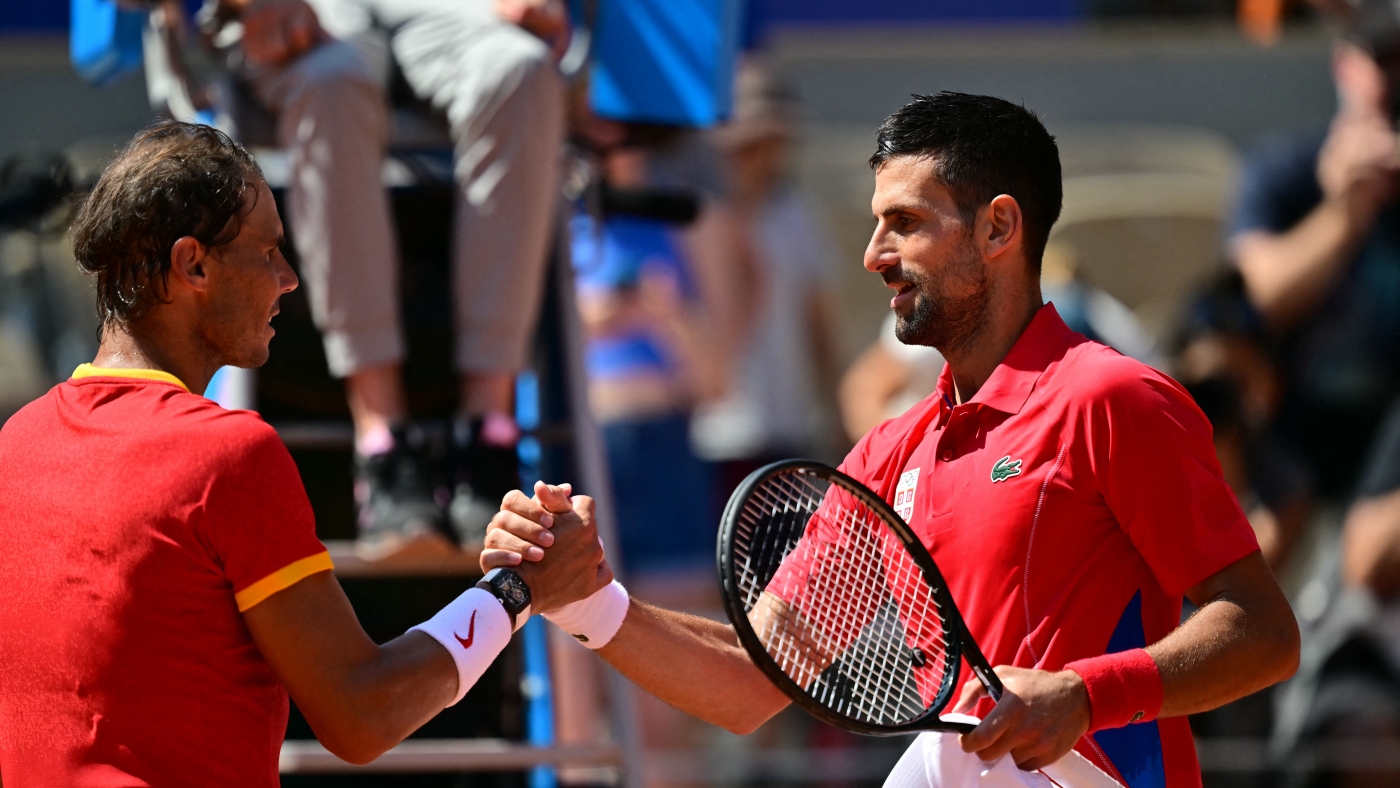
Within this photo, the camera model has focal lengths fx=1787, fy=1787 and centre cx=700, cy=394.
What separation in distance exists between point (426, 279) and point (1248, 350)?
2883 millimetres

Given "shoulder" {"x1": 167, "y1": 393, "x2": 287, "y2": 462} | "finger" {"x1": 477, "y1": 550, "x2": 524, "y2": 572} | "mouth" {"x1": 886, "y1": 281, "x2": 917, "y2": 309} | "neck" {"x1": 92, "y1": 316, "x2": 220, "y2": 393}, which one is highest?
"mouth" {"x1": 886, "y1": 281, "x2": 917, "y2": 309}

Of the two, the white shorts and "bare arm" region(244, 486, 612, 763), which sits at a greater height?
"bare arm" region(244, 486, 612, 763)

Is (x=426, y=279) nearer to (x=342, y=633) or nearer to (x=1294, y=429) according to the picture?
(x=342, y=633)

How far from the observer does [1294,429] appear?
19.2 ft

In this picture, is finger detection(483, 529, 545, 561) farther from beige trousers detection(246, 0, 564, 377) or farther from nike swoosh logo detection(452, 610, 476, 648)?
beige trousers detection(246, 0, 564, 377)

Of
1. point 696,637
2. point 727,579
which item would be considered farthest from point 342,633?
point 696,637

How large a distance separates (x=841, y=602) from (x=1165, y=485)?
1.57ft

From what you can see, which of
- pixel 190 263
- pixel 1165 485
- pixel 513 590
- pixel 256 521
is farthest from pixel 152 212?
pixel 1165 485

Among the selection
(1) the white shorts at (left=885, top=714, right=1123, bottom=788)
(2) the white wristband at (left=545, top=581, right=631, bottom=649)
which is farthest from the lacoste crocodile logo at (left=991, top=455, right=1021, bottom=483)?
(2) the white wristband at (left=545, top=581, right=631, bottom=649)

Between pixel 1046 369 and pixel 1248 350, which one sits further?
pixel 1248 350

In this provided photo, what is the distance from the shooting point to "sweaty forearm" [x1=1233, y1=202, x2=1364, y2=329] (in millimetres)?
5520

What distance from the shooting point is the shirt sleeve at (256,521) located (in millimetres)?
2104

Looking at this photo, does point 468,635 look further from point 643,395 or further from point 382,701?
point 643,395

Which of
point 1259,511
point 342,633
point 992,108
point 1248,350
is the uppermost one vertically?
point 992,108
